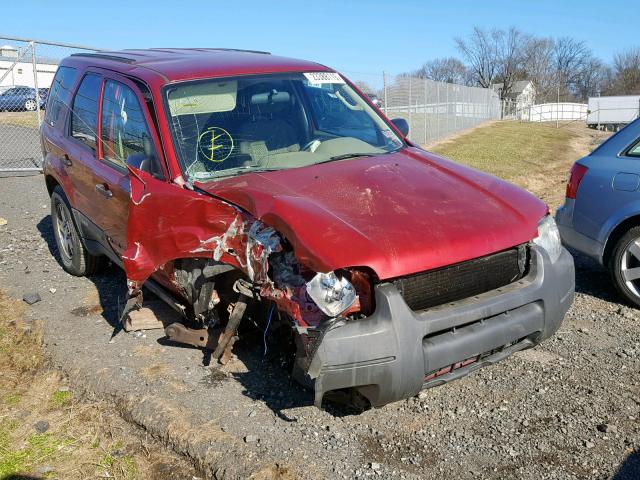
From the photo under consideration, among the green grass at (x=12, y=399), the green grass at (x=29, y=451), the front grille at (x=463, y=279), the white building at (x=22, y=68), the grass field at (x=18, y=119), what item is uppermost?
the white building at (x=22, y=68)

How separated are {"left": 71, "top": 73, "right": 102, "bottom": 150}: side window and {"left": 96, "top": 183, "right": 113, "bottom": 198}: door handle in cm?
40

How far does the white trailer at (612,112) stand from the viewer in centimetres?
4725

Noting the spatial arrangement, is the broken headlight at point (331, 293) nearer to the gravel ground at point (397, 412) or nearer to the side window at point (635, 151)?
the gravel ground at point (397, 412)

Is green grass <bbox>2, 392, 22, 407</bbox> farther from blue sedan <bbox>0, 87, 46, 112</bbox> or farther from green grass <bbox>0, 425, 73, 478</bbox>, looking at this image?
blue sedan <bbox>0, 87, 46, 112</bbox>

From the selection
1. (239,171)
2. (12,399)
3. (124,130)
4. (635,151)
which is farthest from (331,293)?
(635,151)

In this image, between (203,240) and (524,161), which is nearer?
(203,240)

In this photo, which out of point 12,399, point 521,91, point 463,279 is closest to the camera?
point 463,279

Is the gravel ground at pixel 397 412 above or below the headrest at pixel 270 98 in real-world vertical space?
below

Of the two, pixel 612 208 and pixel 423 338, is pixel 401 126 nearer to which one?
pixel 612 208

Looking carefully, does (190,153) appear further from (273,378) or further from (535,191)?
(535,191)

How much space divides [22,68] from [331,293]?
11.7m

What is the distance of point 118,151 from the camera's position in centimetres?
477

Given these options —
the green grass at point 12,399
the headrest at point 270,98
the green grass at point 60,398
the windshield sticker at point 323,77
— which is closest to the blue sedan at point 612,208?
the windshield sticker at point 323,77

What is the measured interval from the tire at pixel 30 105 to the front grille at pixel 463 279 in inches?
458
